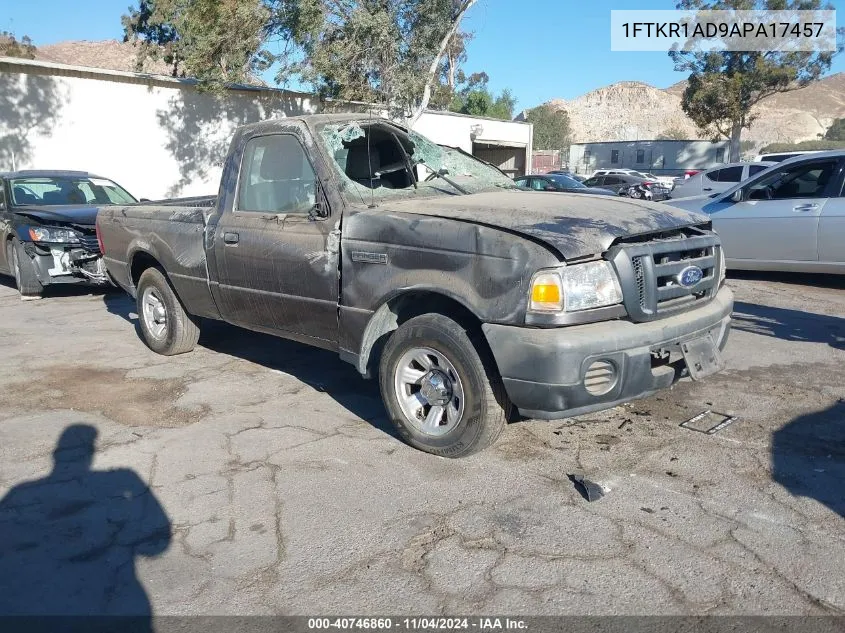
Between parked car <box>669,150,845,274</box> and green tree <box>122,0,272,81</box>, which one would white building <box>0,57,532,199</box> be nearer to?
green tree <box>122,0,272,81</box>

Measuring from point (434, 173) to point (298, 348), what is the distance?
8.09 feet

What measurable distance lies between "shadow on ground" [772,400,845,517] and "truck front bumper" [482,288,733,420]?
0.85 metres

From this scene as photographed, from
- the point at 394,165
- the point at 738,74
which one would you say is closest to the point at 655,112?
the point at 738,74

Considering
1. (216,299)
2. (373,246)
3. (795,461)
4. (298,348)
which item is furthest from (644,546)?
(298,348)

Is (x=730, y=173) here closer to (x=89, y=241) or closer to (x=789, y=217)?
(x=789, y=217)

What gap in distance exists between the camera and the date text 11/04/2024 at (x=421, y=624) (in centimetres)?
265

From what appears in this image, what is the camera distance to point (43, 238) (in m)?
9.11

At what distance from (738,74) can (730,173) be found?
20.1 metres

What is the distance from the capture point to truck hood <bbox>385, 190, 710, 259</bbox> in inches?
141

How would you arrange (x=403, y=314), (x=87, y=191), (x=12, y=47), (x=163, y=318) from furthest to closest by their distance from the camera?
1. (x=12, y=47)
2. (x=87, y=191)
3. (x=163, y=318)
4. (x=403, y=314)

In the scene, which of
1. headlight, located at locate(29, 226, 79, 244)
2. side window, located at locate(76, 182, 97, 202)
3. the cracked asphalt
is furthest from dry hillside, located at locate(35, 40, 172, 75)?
the cracked asphalt

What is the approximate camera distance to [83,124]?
17859 mm

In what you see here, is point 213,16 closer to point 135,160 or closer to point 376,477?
point 135,160

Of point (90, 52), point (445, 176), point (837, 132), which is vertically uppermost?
point (90, 52)
